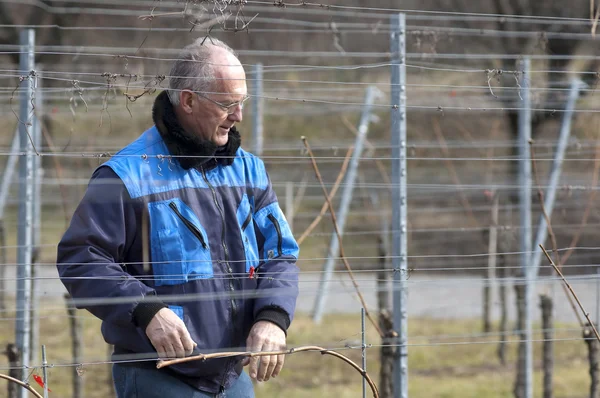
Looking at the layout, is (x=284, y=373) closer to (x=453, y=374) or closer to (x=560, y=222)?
(x=453, y=374)

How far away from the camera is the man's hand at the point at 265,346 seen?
2.60 metres

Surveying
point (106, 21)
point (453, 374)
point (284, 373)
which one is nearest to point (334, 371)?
point (284, 373)

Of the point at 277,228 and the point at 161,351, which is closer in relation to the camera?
the point at 161,351

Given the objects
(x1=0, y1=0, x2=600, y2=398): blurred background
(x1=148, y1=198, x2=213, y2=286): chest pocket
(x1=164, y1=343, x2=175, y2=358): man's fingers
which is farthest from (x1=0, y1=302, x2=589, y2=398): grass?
(x1=164, y1=343, x2=175, y2=358): man's fingers

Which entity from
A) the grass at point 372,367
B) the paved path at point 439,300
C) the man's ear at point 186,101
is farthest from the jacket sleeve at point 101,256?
the paved path at point 439,300

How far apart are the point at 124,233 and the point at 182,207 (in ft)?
0.63

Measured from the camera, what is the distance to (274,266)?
281cm

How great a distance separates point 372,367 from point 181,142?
4.29 metres

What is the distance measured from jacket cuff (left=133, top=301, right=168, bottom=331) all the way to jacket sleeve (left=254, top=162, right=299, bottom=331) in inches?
14.3

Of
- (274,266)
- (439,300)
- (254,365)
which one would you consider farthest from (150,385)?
(439,300)

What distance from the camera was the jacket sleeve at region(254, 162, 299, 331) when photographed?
106 inches

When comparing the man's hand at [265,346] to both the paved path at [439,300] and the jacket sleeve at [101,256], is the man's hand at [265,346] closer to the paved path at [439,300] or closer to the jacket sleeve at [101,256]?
the jacket sleeve at [101,256]

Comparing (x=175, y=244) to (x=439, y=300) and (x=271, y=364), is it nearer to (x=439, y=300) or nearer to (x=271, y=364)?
(x=271, y=364)

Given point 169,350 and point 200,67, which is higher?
point 200,67
